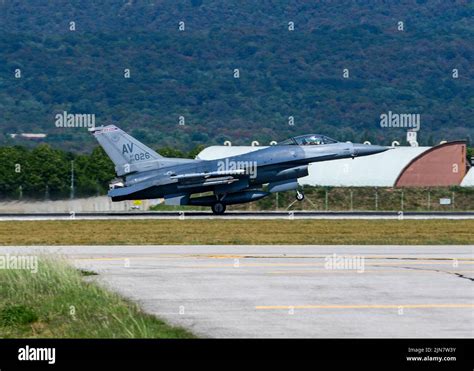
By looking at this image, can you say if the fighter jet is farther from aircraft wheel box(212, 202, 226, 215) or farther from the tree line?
the tree line

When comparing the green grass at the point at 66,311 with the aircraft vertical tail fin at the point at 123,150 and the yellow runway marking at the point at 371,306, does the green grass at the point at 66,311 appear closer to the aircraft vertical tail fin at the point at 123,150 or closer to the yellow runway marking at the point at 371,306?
the yellow runway marking at the point at 371,306

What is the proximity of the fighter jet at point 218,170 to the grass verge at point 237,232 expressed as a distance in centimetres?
556

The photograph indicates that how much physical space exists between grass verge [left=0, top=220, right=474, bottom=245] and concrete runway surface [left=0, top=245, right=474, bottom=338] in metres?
4.32

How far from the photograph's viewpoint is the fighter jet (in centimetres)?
5403

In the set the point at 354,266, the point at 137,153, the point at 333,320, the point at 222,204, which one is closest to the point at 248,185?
the point at 222,204

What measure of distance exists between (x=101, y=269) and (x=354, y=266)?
603 centimetres

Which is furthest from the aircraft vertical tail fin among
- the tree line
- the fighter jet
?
the tree line

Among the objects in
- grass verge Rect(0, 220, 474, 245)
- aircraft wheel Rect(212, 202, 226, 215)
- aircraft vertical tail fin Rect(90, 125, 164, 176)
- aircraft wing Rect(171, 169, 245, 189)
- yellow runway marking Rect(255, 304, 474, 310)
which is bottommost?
yellow runway marking Rect(255, 304, 474, 310)

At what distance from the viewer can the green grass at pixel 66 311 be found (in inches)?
671

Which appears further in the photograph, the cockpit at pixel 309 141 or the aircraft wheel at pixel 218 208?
the aircraft wheel at pixel 218 208

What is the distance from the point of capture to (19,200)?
6106 cm

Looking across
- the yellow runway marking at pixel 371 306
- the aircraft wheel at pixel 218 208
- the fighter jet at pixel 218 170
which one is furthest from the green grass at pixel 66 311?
the aircraft wheel at pixel 218 208
